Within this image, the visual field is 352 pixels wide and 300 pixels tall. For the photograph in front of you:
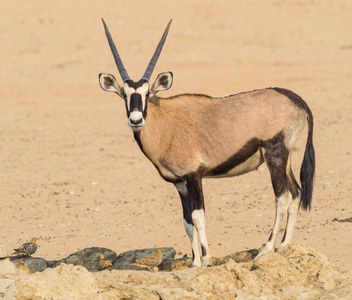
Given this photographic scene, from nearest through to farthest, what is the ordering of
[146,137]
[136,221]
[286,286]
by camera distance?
[286,286] → [146,137] → [136,221]

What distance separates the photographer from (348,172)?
16.7 meters

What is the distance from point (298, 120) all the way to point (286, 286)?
217cm

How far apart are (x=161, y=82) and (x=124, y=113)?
1464cm

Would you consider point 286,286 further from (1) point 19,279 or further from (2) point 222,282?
(1) point 19,279

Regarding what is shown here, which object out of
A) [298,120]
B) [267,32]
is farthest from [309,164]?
[267,32]

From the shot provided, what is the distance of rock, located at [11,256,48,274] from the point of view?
1018 centimetres

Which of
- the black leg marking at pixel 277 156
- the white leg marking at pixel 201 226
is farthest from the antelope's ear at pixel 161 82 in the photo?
the white leg marking at pixel 201 226

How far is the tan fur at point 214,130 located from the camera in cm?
976

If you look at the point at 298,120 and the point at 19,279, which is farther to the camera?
the point at 298,120

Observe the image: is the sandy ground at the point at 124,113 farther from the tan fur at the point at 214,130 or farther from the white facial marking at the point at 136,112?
the white facial marking at the point at 136,112

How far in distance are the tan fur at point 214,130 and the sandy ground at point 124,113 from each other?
2103 millimetres

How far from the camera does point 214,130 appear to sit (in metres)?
9.91

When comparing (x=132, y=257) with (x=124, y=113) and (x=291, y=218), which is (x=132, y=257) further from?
(x=124, y=113)

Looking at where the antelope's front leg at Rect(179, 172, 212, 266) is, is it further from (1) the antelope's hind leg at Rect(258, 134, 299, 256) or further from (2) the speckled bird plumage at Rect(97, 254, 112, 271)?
(2) the speckled bird plumage at Rect(97, 254, 112, 271)
